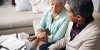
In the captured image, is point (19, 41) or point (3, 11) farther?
point (3, 11)

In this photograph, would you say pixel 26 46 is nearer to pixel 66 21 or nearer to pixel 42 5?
pixel 66 21

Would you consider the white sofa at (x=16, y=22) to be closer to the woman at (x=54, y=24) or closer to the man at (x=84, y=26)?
the woman at (x=54, y=24)

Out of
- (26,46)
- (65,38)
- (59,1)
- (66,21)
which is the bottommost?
(26,46)

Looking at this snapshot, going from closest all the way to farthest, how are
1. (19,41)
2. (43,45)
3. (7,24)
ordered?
(43,45) → (19,41) → (7,24)

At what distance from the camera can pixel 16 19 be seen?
8.57ft

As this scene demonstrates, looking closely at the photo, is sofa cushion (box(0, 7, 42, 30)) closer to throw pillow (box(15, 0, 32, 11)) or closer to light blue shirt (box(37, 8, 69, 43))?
throw pillow (box(15, 0, 32, 11))

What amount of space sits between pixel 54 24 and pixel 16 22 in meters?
1.01

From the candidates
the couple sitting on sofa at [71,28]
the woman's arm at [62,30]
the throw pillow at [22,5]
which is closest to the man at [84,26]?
the couple sitting on sofa at [71,28]

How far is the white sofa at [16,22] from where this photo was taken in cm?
258

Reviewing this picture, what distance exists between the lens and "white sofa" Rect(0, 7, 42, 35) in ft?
8.46

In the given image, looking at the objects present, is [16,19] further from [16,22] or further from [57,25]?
[57,25]

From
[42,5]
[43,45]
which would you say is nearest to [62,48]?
[43,45]

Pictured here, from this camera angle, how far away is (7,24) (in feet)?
8.41

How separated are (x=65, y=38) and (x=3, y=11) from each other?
1.64m
